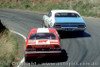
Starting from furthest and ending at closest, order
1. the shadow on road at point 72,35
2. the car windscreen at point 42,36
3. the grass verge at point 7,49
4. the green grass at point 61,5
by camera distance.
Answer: the green grass at point 61,5
the shadow on road at point 72,35
the car windscreen at point 42,36
the grass verge at point 7,49

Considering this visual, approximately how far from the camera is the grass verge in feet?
34.3

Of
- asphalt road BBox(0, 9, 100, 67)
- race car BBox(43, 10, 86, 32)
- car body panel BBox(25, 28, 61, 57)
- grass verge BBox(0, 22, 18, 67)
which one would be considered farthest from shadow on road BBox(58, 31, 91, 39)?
car body panel BBox(25, 28, 61, 57)

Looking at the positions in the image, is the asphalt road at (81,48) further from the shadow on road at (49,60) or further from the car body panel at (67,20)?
the car body panel at (67,20)

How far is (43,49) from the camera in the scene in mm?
10820

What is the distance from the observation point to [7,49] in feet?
41.5

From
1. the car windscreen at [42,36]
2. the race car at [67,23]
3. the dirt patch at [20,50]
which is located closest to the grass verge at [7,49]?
the dirt patch at [20,50]

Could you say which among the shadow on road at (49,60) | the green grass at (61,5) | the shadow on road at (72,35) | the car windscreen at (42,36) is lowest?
the shadow on road at (49,60)

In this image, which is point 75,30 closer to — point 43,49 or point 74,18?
point 74,18

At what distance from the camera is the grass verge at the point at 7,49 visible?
412 inches

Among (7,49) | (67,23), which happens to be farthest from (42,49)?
(67,23)

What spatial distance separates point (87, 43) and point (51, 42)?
4.16 m

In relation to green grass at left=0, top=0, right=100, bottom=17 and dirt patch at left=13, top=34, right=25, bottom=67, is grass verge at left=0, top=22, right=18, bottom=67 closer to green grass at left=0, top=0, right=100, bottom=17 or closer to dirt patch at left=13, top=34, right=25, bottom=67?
dirt patch at left=13, top=34, right=25, bottom=67

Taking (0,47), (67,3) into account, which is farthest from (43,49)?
(67,3)

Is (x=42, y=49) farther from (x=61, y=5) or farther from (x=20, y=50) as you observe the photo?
(x=61, y=5)
